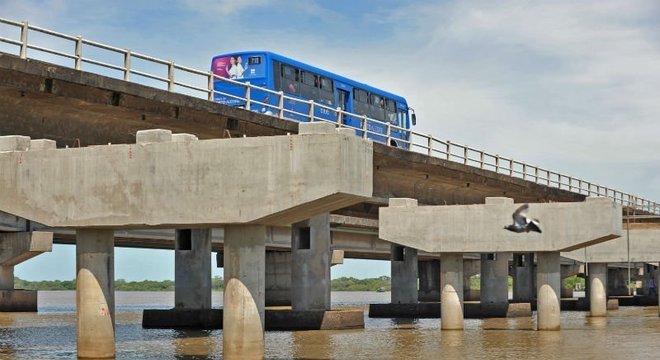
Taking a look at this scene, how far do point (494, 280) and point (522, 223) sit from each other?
1907 centimetres

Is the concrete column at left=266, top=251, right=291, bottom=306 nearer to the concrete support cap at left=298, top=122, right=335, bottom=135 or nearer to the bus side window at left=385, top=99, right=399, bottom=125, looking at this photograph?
the bus side window at left=385, top=99, right=399, bottom=125

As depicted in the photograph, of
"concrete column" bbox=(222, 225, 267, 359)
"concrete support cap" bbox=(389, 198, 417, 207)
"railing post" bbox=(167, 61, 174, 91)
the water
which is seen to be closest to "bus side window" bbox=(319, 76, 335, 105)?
the water

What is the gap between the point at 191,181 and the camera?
25.1m

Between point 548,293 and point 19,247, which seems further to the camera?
point 19,247

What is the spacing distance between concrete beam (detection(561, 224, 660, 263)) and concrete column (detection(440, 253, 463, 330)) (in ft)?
63.2

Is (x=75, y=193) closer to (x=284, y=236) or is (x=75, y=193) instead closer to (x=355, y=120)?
(x=284, y=236)

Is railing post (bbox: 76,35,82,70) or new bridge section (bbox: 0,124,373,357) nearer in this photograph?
new bridge section (bbox: 0,124,373,357)

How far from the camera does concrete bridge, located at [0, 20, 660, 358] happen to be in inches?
957

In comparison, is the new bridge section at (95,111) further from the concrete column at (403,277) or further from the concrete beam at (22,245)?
the concrete column at (403,277)

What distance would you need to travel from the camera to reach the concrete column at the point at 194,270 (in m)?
42.8

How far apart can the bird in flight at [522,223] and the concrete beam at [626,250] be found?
63.0 feet

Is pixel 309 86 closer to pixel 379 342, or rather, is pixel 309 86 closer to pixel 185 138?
pixel 379 342

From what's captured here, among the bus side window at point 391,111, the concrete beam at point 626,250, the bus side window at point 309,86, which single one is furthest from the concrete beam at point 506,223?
the bus side window at point 391,111

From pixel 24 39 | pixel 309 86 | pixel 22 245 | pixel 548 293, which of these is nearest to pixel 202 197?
pixel 24 39
